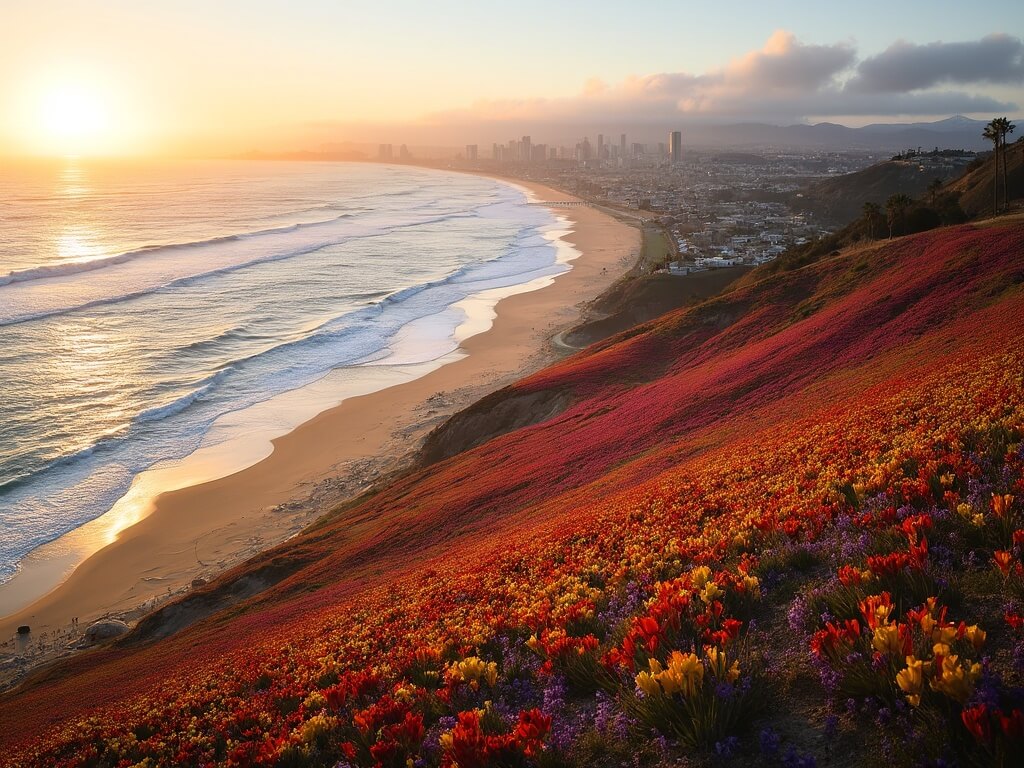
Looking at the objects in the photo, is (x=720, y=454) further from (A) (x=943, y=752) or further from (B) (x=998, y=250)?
(B) (x=998, y=250)

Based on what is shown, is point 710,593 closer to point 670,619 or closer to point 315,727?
point 670,619

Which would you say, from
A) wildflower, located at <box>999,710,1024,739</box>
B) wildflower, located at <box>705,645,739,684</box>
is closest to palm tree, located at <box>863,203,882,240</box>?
wildflower, located at <box>705,645,739,684</box>

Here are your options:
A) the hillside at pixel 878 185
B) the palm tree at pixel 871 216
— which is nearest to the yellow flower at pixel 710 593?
the palm tree at pixel 871 216

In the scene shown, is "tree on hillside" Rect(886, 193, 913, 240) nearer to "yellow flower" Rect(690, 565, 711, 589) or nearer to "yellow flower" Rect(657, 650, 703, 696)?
"yellow flower" Rect(690, 565, 711, 589)

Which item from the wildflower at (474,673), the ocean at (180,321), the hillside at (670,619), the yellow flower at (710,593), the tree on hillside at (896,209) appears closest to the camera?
the hillside at (670,619)

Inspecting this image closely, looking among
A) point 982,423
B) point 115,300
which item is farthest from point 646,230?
point 982,423

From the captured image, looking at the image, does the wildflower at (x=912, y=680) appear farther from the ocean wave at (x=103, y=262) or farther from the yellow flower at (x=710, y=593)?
the ocean wave at (x=103, y=262)
